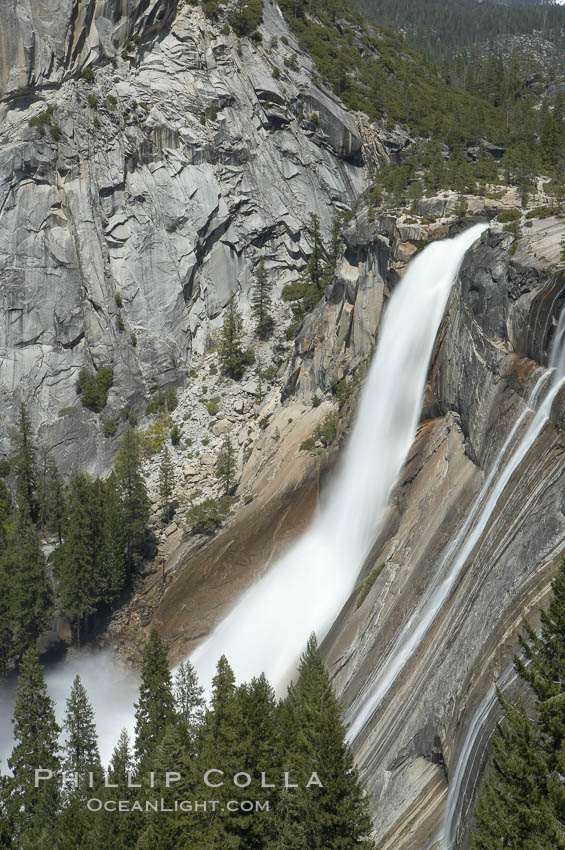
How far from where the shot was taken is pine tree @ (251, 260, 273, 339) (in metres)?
73.4

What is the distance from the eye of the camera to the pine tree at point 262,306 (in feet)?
241

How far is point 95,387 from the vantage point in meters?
73.3

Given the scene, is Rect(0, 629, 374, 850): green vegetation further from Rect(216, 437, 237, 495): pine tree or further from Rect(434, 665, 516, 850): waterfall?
Rect(216, 437, 237, 495): pine tree

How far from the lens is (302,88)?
84875 millimetres

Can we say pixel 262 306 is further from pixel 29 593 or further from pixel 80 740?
pixel 80 740

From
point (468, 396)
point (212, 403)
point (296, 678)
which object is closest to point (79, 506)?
point (212, 403)

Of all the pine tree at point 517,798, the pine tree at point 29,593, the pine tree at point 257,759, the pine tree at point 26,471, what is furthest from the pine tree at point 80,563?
the pine tree at point 517,798

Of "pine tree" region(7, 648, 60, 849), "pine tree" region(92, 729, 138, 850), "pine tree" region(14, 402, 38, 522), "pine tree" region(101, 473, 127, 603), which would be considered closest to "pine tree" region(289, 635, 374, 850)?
"pine tree" region(92, 729, 138, 850)

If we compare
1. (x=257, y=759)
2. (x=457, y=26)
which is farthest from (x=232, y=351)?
(x=457, y=26)

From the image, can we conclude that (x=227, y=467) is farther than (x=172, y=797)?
Yes

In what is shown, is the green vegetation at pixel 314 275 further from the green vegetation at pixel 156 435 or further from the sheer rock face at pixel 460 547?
the sheer rock face at pixel 460 547

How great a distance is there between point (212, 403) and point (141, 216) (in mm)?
23211

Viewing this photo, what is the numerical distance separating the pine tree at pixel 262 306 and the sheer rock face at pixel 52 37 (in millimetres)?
29465

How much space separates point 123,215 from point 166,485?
3218 centimetres
